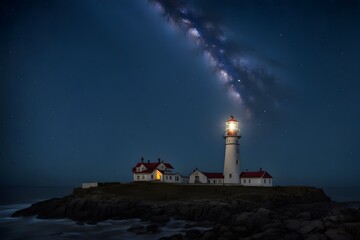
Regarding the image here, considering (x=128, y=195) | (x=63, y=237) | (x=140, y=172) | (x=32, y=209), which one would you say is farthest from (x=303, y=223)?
(x=140, y=172)

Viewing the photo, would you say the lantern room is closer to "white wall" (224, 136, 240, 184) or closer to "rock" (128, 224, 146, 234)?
"white wall" (224, 136, 240, 184)

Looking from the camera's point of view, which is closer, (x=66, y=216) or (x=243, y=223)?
(x=243, y=223)

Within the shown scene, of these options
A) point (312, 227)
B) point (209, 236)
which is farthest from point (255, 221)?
point (209, 236)

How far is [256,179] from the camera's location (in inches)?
2217

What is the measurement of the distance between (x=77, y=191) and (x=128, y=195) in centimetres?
917

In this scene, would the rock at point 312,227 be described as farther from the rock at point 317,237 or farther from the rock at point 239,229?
the rock at point 239,229

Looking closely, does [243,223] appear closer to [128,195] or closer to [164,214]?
[164,214]

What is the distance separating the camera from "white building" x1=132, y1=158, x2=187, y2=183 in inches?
2336

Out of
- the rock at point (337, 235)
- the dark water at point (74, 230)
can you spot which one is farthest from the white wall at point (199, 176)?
the rock at point (337, 235)

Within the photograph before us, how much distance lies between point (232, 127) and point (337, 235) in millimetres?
32521

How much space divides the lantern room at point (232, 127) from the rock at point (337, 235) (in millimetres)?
31347

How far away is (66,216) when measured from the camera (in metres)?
41.2

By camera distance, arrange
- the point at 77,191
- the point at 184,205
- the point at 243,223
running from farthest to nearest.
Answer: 1. the point at 77,191
2. the point at 184,205
3. the point at 243,223

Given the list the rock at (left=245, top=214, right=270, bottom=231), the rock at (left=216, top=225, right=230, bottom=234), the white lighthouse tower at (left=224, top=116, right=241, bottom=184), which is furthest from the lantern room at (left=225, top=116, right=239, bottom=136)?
the rock at (left=216, top=225, right=230, bottom=234)
